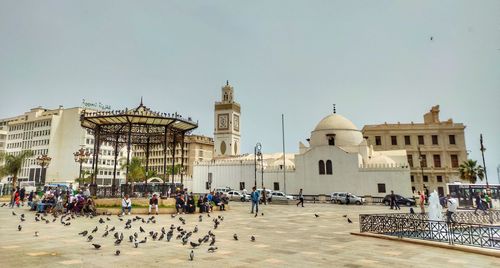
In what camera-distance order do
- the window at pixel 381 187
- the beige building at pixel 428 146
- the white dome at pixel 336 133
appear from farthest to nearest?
the beige building at pixel 428 146
the white dome at pixel 336 133
the window at pixel 381 187

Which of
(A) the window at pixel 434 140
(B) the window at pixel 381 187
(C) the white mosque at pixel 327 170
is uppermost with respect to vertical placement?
(A) the window at pixel 434 140

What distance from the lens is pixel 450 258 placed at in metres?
7.64

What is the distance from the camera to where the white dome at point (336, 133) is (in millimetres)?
42406

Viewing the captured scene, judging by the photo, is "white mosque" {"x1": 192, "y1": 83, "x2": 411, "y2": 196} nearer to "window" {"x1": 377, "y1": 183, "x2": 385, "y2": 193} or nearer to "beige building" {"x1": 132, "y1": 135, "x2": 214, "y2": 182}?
"window" {"x1": 377, "y1": 183, "x2": 385, "y2": 193}

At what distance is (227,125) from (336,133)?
121 feet

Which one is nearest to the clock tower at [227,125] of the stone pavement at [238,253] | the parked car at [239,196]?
the parked car at [239,196]

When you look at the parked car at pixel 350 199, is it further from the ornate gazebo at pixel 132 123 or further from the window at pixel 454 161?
the window at pixel 454 161

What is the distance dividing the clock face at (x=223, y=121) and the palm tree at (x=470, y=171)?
47249 mm

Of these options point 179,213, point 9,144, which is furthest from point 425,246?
point 9,144

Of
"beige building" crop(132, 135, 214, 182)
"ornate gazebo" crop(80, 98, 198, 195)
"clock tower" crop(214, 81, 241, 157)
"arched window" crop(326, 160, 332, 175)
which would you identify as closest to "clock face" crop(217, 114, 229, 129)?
"clock tower" crop(214, 81, 241, 157)

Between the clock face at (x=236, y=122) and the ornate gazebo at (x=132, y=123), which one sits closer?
the ornate gazebo at (x=132, y=123)

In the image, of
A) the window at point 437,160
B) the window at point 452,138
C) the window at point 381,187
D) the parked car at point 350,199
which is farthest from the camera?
the window at point 452,138

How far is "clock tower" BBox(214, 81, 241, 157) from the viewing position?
244 feet

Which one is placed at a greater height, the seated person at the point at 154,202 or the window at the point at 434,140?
the window at the point at 434,140
